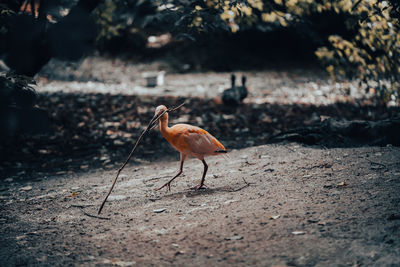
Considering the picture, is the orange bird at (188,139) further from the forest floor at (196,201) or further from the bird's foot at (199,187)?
the forest floor at (196,201)

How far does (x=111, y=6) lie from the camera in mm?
8375

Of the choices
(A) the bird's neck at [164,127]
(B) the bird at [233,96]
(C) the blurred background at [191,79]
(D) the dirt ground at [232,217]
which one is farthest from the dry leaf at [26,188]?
(B) the bird at [233,96]

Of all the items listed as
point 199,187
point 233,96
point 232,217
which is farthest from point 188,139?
point 233,96

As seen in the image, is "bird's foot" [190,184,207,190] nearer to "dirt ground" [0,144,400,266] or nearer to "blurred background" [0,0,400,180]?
"dirt ground" [0,144,400,266]

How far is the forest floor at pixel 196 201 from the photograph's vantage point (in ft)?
Result: 8.70

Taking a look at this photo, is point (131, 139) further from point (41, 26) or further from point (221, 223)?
point (41, 26)

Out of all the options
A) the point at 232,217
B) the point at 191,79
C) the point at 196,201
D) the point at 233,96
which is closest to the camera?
the point at 232,217

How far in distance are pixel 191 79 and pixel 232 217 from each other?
944 cm

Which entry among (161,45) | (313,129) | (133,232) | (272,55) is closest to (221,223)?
(133,232)

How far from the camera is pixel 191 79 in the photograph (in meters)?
12.3

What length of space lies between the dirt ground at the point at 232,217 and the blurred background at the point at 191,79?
990 millimetres

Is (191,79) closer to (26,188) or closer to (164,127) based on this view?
(26,188)

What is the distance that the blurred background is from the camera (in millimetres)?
2459

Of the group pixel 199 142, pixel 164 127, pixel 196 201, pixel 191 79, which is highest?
pixel 191 79
